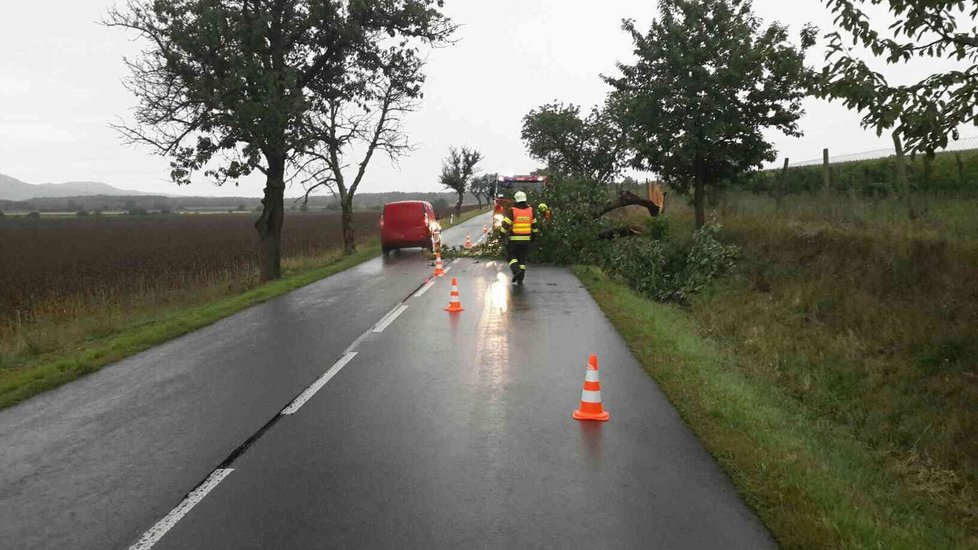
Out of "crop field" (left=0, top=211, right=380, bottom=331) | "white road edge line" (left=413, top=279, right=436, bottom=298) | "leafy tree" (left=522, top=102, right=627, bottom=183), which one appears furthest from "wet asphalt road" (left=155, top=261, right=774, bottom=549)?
"leafy tree" (left=522, top=102, right=627, bottom=183)

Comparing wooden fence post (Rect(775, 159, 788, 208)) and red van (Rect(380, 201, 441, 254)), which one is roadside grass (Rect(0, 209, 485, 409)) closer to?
red van (Rect(380, 201, 441, 254))

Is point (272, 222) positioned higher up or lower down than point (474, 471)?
higher up

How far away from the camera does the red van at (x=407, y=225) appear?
2566 cm

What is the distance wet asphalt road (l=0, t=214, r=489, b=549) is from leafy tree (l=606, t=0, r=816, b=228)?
1239 cm

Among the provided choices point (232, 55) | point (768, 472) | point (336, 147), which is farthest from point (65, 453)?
point (336, 147)

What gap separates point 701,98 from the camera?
20438 millimetres

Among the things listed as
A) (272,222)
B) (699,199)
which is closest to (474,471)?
(699,199)

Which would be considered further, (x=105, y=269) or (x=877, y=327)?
(x=105, y=269)

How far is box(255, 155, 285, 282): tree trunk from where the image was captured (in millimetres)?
23219

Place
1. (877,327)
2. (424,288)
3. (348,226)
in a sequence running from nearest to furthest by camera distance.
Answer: (877,327)
(424,288)
(348,226)

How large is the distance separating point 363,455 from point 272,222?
63.2 ft

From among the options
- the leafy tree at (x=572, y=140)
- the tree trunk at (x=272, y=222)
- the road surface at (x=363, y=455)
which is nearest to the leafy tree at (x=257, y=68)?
the tree trunk at (x=272, y=222)

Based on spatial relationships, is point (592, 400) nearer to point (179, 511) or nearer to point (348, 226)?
point (179, 511)

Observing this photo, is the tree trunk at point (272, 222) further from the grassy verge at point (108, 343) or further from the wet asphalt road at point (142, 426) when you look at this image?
the wet asphalt road at point (142, 426)
